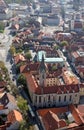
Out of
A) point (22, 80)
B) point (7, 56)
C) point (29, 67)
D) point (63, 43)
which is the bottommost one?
point (7, 56)

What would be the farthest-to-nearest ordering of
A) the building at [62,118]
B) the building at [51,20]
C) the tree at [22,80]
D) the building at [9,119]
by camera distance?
1. the building at [51,20]
2. the tree at [22,80]
3. the building at [9,119]
4. the building at [62,118]

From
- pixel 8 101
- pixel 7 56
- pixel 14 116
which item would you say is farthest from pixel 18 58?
pixel 14 116

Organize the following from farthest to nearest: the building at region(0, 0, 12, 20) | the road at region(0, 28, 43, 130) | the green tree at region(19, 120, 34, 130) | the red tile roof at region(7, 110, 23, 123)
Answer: the building at region(0, 0, 12, 20), the road at region(0, 28, 43, 130), the red tile roof at region(7, 110, 23, 123), the green tree at region(19, 120, 34, 130)

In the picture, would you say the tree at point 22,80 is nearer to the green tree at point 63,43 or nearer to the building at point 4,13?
the green tree at point 63,43

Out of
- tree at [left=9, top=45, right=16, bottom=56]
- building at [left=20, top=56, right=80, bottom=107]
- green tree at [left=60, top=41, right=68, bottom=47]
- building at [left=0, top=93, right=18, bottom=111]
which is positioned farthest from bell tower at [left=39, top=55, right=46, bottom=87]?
green tree at [left=60, top=41, right=68, bottom=47]

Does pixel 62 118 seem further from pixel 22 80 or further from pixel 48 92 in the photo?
pixel 22 80

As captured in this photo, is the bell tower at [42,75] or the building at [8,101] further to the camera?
the bell tower at [42,75]

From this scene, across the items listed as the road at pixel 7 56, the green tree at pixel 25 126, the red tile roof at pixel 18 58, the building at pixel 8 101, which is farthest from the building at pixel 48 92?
the red tile roof at pixel 18 58

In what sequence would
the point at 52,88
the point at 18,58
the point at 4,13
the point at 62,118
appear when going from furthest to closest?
the point at 4,13 → the point at 18,58 → the point at 52,88 → the point at 62,118

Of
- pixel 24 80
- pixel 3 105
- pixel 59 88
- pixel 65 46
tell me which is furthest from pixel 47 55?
pixel 3 105

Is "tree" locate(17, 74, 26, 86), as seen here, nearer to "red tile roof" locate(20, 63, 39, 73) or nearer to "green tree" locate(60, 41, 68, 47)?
"red tile roof" locate(20, 63, 39, 73)

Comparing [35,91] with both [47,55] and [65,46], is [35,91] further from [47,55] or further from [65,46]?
[65,46]

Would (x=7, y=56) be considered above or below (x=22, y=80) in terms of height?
below
